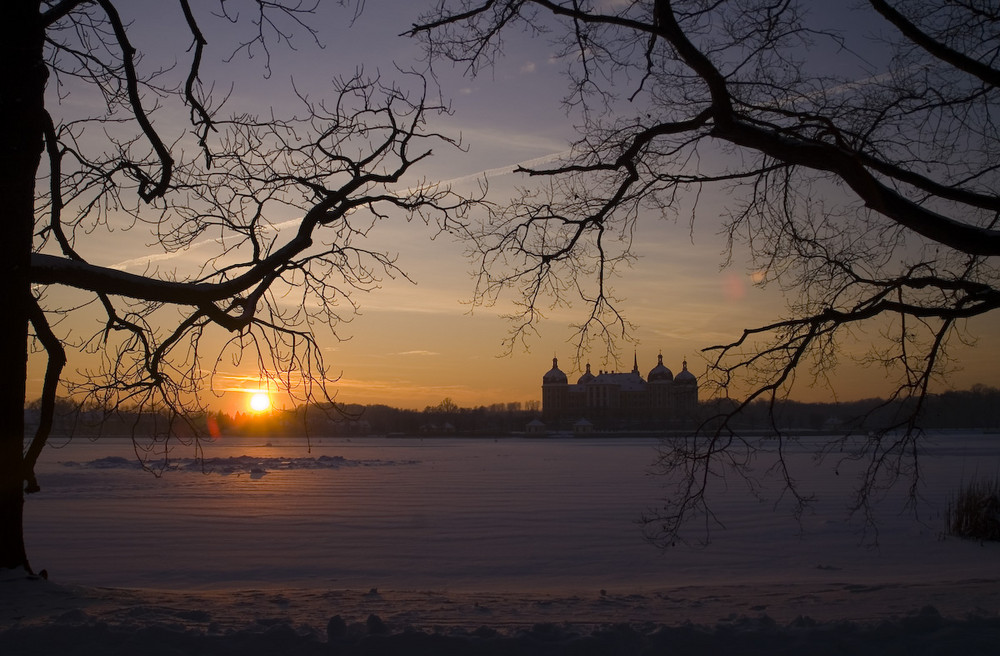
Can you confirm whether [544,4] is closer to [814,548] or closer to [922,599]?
[922,599]

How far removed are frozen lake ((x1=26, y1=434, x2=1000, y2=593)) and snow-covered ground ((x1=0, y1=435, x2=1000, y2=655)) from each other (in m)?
0.08

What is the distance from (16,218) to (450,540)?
9.27 metres

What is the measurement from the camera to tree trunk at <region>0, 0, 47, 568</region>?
688cm

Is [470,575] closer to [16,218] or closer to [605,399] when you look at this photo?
[16,218]

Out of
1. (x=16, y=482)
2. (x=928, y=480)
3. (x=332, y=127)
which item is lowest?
(x=928, y=480)

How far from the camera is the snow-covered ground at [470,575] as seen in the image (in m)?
5.37

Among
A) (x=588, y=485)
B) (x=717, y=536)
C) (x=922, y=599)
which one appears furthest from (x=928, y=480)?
(x=922, y=599)

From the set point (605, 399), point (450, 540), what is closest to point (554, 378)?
point (605, 399)

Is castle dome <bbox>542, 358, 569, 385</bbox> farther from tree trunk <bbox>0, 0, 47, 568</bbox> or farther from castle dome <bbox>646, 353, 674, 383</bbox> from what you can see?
tree trunk <bbox>0, 0, 47, 568</bbox>

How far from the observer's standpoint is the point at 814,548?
13812mm

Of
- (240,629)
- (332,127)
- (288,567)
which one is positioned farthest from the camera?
(288,567)

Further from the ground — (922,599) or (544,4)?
(544,4)

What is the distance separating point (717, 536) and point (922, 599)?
6.77 meters

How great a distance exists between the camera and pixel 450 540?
14352 mm
